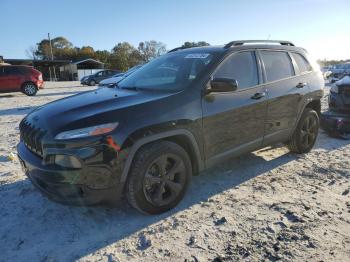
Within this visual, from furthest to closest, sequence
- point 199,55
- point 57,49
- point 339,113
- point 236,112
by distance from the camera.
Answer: point 57,49 → point 339,113 → point 199,55 → point 236,112

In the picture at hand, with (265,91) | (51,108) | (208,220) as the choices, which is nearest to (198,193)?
(208,220)

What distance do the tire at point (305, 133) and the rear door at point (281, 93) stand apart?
0.25 meters

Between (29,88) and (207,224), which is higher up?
(29,88)

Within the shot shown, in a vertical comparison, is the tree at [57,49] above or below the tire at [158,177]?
above

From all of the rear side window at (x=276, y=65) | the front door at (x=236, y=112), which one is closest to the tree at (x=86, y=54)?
the rear side window at (x=276, y=65)

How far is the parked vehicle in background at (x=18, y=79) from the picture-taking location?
55.6 feet

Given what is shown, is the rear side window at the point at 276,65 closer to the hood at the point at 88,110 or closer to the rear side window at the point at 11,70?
the hood at the point at 88,110

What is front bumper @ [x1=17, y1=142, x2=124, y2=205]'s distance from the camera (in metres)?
2.87

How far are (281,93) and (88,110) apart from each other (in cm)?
276

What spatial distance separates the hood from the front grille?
0.15 ft

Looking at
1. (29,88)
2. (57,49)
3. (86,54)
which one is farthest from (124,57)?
(29,88)

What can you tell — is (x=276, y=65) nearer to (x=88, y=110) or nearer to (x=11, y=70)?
(x=88, y=110)

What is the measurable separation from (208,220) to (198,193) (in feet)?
2.15

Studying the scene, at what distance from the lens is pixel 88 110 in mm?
3189
